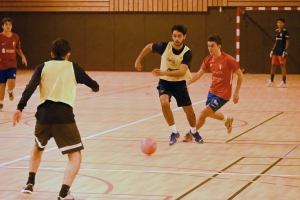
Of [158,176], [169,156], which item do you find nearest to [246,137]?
[169,156]

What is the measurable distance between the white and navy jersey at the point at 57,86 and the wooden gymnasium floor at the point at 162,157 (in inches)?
38.1

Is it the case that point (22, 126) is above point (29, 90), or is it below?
below

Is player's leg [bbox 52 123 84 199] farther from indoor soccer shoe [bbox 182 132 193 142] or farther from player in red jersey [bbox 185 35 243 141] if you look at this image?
indoor soccer shoe [bbox 182 132 193 142]

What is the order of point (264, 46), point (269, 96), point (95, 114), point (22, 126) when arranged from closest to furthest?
point (22, 126) → point (95, 114) → point (269, 96) → point (264, 46)

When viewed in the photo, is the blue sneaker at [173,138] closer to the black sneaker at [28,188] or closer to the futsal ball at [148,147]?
the futsal ball at [148,147]

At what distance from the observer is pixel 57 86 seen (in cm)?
681

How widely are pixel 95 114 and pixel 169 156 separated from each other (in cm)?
512


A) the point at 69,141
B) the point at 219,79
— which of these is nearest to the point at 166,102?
the point at 219,79

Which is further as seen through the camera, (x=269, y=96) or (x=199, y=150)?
(x=269, y=96)

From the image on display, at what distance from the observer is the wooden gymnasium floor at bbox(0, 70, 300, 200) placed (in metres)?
7.52

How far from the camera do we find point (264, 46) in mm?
26094

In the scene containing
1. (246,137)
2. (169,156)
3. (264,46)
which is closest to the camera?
(169,156)

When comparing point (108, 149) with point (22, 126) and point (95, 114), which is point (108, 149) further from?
point (95, 114)

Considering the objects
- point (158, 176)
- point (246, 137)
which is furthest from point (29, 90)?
point (246, 137)
